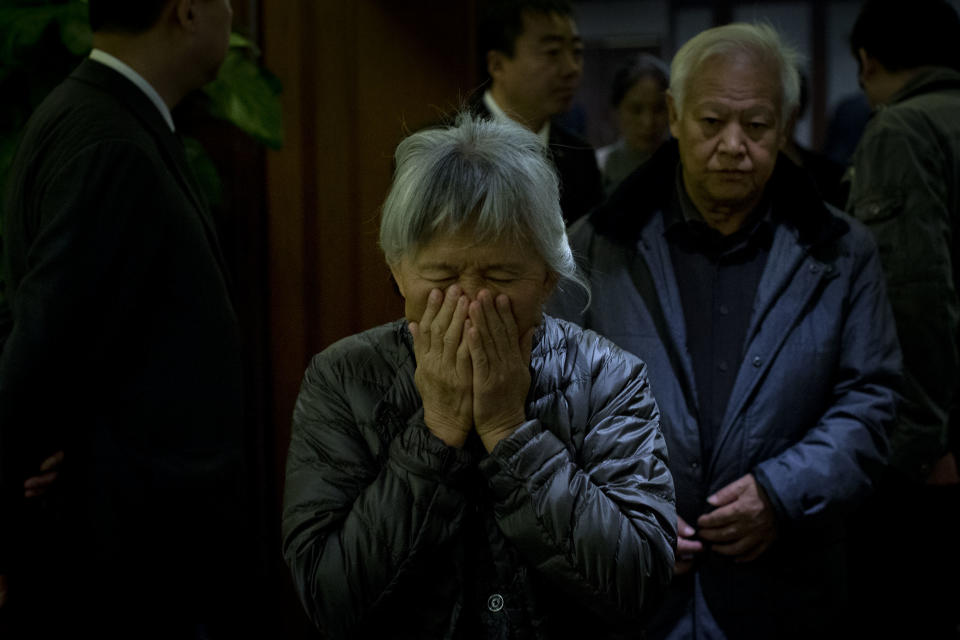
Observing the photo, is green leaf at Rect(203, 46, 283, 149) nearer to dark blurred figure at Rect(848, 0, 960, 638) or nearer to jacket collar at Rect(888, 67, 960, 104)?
dark blurred figure at Rect(848, 0, 960, 638)

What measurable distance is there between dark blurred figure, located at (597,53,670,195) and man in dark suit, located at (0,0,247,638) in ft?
7.88

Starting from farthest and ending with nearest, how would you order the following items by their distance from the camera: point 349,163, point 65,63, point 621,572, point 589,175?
point 589,175, point 349,163, point 65,63, point 621,572

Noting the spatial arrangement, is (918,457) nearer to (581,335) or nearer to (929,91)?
(929,91)

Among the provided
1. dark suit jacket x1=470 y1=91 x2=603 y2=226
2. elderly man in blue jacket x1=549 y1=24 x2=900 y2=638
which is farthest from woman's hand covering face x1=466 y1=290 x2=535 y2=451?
dark suit jacket x1=470 y1=91 x2=603 y2=226

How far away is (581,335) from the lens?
1630 millimetres

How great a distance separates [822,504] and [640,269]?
583 mm

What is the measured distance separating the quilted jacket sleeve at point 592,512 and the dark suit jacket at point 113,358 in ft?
2.76

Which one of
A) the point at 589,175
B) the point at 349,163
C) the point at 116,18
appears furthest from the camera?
the point at 589,175

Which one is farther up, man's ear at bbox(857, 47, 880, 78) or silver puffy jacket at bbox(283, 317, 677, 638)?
man's ear at bbox(857, 47, 880, 78)

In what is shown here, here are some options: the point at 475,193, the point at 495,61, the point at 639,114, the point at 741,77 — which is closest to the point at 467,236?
the point at 475,193

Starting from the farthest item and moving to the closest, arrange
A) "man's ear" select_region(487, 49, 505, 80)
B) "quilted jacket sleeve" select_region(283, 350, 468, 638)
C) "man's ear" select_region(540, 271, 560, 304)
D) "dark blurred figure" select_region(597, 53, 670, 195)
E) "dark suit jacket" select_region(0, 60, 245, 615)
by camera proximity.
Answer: "dark blurred figure" select_region(597, 53, 670, 195) < "man's ear" select_region(487, 49, 505, 80) < "dark suit jacket" select_region(0, 60, 245, 615) < "man's ear" select_region(540, 271, 560, 304) < "quilted jacket sleeve" select_region(283, 350, 468, 638)

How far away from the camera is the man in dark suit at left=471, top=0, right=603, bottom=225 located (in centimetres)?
324

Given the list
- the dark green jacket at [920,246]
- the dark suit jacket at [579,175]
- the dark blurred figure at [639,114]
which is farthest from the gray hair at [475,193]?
the dark blurred figure at [639,114]

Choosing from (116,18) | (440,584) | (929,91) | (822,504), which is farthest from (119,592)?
(929,91)
